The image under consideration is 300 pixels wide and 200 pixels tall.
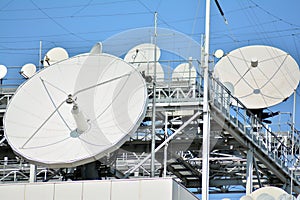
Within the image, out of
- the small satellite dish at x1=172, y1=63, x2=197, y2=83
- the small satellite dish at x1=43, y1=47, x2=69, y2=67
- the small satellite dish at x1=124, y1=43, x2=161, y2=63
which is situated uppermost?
the small satellite dish at x1=43, y1=47, x2=69, y2=67

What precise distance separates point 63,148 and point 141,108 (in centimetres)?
398

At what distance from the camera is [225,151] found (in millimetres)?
57375

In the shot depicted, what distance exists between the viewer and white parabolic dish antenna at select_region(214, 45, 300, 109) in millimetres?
55531

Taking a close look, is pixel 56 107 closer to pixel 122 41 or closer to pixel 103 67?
pixel 103 67

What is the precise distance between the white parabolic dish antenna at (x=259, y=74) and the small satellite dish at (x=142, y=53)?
16.1 feet

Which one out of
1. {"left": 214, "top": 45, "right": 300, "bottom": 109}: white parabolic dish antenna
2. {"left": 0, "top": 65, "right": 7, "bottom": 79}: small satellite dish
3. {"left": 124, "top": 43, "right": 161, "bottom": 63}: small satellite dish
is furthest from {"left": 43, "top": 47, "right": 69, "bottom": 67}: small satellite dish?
{"left": 214, "top": 45, "right": 300, "bottom": 109}: white parabolic dish antenna

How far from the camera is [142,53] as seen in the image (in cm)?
5325

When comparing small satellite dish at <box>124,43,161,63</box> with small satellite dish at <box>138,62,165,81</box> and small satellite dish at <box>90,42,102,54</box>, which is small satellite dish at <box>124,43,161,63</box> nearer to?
small satellite dish at <box>138,62,165,81</box>

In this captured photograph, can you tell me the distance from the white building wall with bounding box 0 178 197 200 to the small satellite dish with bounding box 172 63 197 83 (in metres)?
11.9

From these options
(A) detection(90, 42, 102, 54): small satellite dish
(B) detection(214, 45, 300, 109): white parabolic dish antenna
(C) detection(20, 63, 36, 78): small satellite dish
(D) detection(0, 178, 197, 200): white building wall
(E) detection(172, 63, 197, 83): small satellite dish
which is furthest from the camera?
(C) detection(20, 63, 36, 78): small satellite dish

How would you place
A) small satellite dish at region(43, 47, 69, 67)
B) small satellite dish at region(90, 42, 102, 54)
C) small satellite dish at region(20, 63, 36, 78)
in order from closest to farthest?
small satellite dish at region(90, 42, 102, 54), small satellite dish at region(20, 63, 36, 78), small satellite dish at region(43, 47, 69, 67)

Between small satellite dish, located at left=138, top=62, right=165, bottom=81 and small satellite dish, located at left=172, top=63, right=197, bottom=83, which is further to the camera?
small satellite dish, located at left=138, top=62, right=165, bottom=81

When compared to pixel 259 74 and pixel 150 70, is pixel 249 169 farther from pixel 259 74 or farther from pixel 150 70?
pixel 150 70

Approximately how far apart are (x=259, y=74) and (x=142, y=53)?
8048mm
